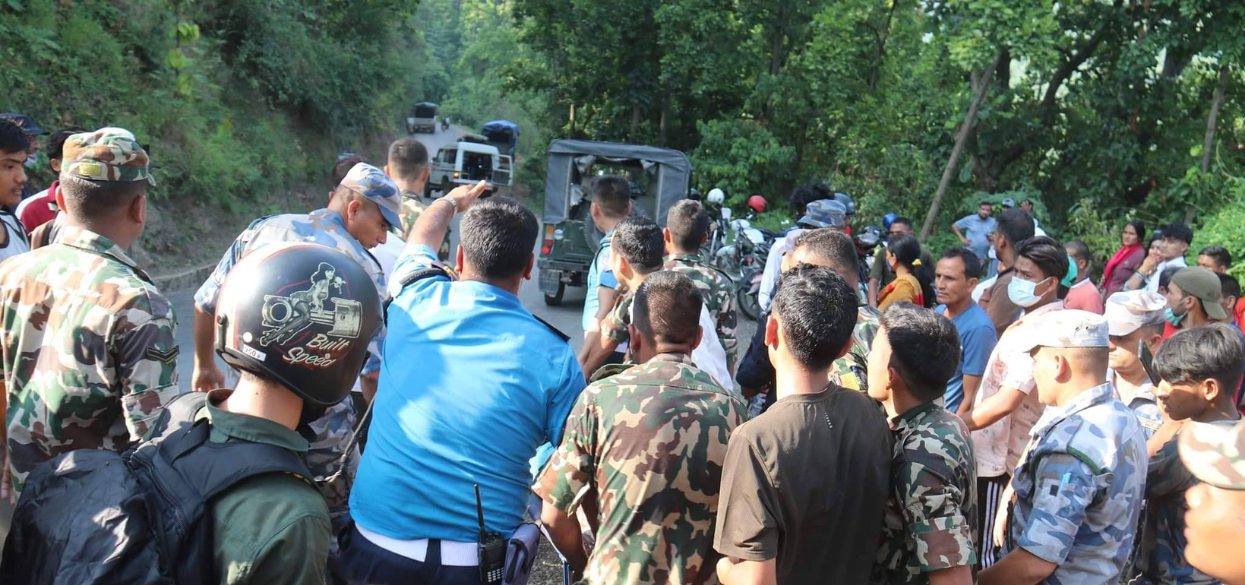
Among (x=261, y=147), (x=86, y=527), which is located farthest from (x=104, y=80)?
(x=86, y=527)

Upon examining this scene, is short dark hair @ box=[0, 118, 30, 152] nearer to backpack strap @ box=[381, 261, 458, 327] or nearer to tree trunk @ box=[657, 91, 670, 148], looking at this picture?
backpack strap @ box=[381, 261, 458, 327]

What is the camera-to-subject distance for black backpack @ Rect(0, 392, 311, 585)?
55.7 inches

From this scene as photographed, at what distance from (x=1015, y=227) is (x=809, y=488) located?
4070 millimetres

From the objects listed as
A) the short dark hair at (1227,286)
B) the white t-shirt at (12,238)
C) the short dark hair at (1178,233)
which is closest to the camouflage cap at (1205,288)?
the short dark hair at (1227,286)

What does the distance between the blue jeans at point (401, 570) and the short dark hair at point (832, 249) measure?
2.11 m

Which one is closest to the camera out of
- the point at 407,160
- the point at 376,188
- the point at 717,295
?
the point at 376,188

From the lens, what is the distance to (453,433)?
2.43 meters

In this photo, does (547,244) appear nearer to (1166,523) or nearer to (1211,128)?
(1166,523)

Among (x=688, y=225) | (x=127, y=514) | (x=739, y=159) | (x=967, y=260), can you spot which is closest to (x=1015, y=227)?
(x=967, y=260)

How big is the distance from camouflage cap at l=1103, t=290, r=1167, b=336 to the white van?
2397cm

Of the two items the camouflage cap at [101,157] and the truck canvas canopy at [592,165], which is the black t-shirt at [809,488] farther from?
the truck canvas canopy at [592,165]

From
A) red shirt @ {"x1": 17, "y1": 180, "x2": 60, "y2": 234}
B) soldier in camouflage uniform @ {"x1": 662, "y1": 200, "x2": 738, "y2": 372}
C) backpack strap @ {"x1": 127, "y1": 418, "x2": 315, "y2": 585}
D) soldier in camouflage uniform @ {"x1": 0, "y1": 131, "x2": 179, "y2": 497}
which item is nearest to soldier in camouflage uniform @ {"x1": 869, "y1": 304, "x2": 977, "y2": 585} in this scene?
backpack strap @ {"x1": 127, "y1": 418, "x2": 315, "y2": 585}

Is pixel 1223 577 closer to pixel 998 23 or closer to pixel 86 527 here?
pixel 86 527

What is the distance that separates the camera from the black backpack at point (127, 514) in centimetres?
142
